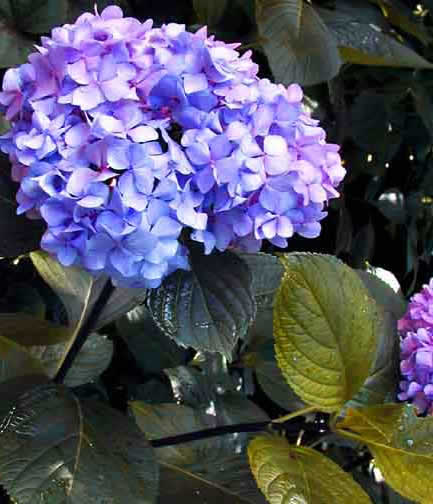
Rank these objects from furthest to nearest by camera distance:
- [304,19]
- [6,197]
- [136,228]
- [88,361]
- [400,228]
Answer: [400,228] → [304,19] → [88,361] → [6,197] → [136,228]

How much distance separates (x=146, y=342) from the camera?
4.10 ft

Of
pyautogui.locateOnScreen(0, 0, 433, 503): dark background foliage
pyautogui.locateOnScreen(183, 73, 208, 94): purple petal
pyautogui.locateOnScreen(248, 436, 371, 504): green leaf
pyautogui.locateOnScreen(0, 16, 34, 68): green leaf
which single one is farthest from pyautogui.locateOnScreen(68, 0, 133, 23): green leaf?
pyautogui.locateOnScreen(248, 436, 371, 504): green leaf

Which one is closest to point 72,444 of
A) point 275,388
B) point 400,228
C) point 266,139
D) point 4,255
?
point 4,255

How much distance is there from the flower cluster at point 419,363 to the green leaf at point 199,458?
20 centimetres

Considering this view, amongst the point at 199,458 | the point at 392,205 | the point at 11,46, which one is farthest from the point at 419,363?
the point at 392,205

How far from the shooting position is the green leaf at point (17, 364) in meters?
0.84

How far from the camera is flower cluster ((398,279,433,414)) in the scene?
0.93 metres

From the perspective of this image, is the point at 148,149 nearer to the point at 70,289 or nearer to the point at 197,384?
the point at 70,289

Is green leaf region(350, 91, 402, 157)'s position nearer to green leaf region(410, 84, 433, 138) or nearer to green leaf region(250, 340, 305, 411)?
green leaf region(410, 84, 433, 138)

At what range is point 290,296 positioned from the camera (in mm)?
696

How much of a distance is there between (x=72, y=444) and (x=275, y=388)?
423 millimetres

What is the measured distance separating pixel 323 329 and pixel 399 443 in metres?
0.12

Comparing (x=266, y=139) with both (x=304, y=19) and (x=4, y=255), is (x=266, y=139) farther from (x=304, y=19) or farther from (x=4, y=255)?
(x=304, y=19)

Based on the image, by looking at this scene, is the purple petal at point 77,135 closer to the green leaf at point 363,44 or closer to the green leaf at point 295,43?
the green leaf at point 295,43
